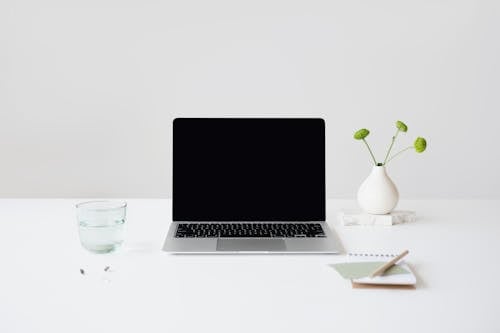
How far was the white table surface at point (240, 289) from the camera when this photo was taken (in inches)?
41.5

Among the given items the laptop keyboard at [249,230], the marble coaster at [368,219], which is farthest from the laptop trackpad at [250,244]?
the marble coaster at [368,219]

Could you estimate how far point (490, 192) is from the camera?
12.6 ft

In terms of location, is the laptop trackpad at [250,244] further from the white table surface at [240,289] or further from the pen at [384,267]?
the pen at [384,267]

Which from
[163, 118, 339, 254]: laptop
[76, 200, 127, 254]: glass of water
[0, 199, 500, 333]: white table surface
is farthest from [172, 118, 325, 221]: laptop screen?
[76, 200, 127, 254]: glass of water

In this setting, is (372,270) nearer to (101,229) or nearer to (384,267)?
(384,267)

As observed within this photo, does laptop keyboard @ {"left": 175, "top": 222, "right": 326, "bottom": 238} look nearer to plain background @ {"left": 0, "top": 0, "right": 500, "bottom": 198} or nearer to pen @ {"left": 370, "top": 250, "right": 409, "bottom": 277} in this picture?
pen @ {"left": 370, "top": 250, "right": 409, "bottom": 277}

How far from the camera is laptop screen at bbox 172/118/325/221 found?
173 cm

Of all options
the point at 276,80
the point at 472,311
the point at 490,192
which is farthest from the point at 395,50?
the point at 472,311

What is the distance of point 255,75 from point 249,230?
2197 mm

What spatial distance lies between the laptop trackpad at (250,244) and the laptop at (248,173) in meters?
0.13

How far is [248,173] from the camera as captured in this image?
5.75ft

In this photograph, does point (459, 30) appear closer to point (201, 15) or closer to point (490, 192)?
point (490, 192)

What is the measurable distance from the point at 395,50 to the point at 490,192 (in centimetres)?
104

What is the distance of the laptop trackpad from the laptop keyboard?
0.04m
